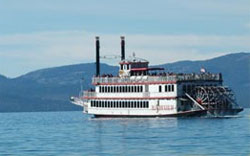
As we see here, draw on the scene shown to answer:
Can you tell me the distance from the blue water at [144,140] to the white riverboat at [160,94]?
7.00 metres

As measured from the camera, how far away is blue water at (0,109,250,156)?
7531cm

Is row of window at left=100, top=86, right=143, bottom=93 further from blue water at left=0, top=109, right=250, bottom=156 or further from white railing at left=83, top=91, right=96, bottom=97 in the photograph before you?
blue water at left=0, top=109, right=250, bottom=156

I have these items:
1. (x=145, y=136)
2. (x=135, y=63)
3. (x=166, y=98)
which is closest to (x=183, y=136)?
(x=145, y=136)

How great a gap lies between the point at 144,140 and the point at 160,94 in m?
38.8

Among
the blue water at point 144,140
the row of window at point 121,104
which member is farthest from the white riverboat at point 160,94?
the blue water at point 144,140

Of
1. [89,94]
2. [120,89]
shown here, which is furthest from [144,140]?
[89,94]

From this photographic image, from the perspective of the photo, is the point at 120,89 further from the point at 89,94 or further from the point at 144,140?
the point at 144,140

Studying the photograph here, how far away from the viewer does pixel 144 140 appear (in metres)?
85.7

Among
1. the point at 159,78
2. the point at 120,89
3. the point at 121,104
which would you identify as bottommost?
the point at 121,104

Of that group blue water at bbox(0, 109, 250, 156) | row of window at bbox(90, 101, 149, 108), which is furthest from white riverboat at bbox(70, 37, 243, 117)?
blue water at bbox(0, 109, 250, 156)

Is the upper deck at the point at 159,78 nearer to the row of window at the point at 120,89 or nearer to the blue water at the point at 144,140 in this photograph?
the row of window at the point at 120,89

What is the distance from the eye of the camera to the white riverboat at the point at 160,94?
→ 122m

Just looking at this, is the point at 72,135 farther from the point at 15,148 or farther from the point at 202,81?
the point at 202,81

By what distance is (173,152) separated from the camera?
72.9 meters
